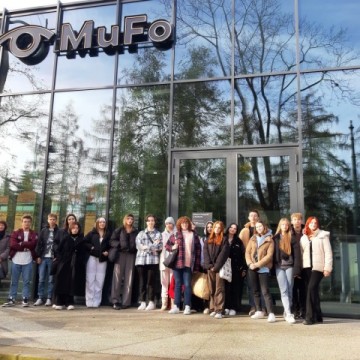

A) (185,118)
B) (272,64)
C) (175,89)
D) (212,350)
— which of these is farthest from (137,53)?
(212,350)

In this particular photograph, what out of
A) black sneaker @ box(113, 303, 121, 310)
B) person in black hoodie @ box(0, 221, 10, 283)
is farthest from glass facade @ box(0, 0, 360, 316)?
black sneaker @ box(113, 303, 121, 310)

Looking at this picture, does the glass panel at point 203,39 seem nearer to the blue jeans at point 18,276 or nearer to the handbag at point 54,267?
the handbag at point 54,267

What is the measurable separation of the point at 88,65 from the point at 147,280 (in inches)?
219

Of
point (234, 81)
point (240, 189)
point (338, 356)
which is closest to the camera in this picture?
point (338, 356)

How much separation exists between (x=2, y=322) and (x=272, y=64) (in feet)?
24.3

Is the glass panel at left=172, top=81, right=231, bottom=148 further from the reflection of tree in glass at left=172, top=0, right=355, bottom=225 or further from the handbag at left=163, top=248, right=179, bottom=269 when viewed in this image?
the handbag at left=163, top=248, right=179, bottom=269

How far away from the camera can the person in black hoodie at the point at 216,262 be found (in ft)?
25.0

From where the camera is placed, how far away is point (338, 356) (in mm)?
5090

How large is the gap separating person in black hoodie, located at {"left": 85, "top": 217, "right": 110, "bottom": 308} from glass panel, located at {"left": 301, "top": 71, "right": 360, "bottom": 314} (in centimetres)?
422

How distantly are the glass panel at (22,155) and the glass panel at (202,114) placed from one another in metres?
3.43

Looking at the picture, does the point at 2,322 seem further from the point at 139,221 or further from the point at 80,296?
the point at 139,221

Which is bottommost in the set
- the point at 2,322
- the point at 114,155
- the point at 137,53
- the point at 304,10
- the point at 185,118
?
the point at 2,322

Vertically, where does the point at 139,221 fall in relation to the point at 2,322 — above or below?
above

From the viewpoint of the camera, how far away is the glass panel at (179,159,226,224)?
9.09 meters
